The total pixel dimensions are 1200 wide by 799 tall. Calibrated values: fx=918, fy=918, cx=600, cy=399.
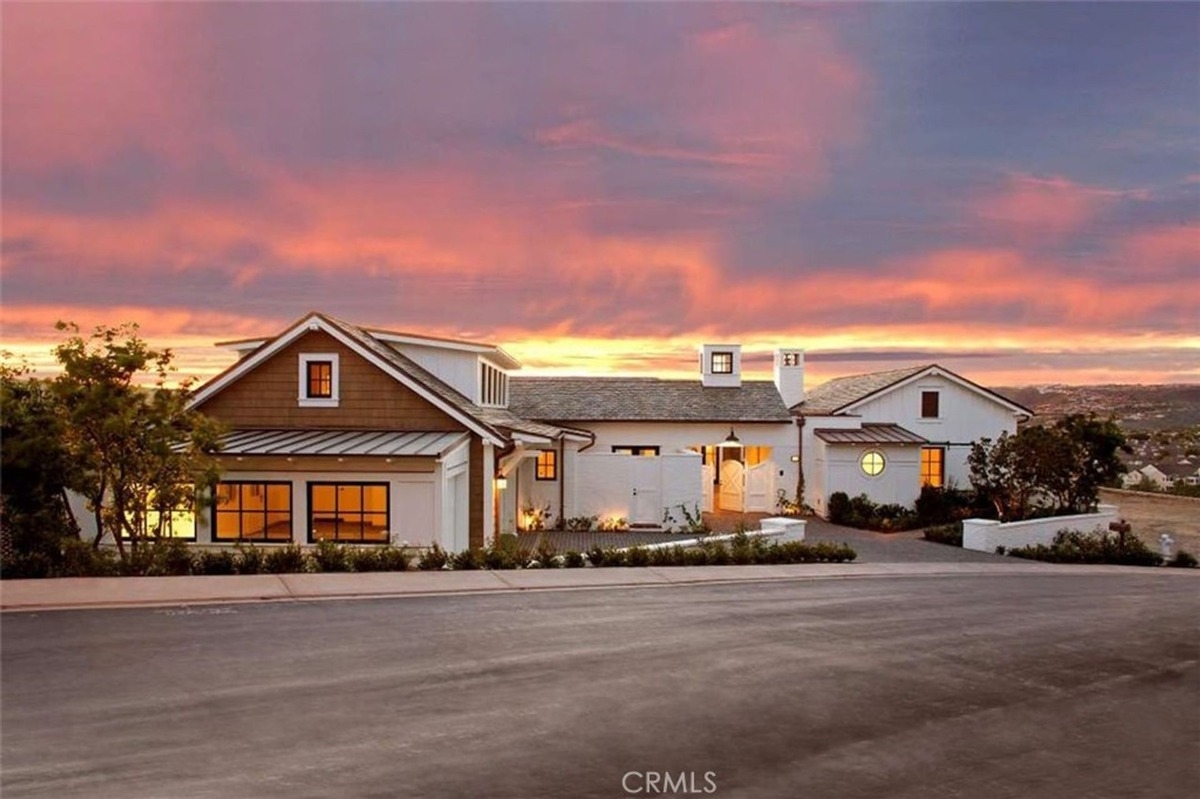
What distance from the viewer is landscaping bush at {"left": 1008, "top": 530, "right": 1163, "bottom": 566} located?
25.3m

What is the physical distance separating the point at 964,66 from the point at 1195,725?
16.8 meters

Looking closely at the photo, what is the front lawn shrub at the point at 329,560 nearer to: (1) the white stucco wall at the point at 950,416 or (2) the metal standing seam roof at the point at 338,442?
(2) the metal standing seam roof at the point at 338,442

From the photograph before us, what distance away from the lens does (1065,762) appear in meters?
7.93

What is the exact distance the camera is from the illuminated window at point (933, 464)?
33938 mm

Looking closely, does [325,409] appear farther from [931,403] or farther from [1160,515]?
[1160,515]

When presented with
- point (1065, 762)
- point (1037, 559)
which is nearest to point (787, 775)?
point (1065, 762)

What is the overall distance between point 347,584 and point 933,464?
24.8 metres

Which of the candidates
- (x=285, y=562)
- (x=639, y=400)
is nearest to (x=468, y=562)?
(x=285, y=562)

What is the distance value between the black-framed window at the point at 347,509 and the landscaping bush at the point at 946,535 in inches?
646

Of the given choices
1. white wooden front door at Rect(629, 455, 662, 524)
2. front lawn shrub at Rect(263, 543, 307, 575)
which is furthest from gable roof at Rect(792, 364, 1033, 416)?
front lawn shrub at Rect(263, 543, 307, 575)

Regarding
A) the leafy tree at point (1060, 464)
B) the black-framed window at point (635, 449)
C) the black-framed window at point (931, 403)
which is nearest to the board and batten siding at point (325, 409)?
the black-framed window at point (635, 449)

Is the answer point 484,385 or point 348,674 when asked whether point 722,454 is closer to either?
point 484,385

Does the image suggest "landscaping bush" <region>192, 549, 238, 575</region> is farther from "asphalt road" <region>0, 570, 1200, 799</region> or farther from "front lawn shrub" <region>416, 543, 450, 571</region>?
"front lawn shrub" <region>416, 543, 450, 571</region>

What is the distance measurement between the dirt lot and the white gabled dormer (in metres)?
14.7
